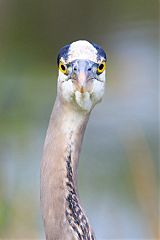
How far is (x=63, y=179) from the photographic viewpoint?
73.1 inches

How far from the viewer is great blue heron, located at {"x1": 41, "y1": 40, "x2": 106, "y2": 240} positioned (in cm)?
183

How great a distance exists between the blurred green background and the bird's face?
90 cm

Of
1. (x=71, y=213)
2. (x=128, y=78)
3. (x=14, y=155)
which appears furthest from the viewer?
(x=128, y=78)

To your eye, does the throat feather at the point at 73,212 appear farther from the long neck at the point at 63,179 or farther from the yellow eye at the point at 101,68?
the yellow eye at the point at 101,68

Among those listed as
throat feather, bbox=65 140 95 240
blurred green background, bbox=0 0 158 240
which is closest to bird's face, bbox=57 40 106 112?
throat feather, bbox=65 140 95 240

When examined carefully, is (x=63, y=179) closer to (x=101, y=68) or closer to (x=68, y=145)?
(x=68, y=145)

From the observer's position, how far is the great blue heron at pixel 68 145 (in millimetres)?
1826

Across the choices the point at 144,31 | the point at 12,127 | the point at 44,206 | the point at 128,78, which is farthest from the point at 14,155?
the point at 144,31

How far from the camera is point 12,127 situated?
157 inches

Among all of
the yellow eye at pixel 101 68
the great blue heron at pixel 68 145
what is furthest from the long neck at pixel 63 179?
the yellow eye at pixel 101 68

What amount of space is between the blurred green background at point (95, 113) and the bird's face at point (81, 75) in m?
0.90

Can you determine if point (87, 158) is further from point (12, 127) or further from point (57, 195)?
point (57, 195)

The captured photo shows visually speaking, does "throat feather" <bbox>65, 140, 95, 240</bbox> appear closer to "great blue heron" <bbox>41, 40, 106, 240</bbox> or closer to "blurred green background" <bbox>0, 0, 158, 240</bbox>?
"great blue heron" <bbox>41, 40, 106, 240</bbox>

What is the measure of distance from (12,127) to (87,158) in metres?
0.69
